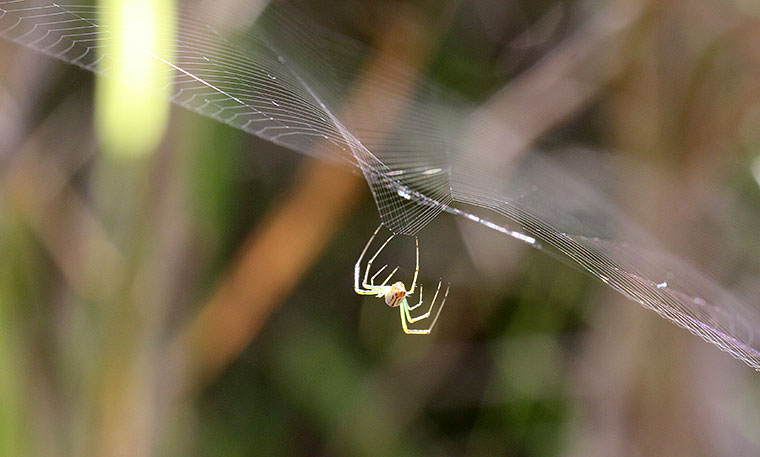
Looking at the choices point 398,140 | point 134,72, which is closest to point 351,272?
point 398,140

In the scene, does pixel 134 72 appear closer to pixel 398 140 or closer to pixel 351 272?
pixel 398 140

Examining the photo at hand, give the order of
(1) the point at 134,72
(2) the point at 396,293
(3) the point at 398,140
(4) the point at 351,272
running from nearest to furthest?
1. (1) the point at 134,72
2. (2) the point at 396,293
3. (3) the point at 398,140
4. (4) the point at 351,272

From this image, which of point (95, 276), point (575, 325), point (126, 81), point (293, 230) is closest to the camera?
point (126, 81)

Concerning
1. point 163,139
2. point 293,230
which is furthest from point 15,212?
point 293,230

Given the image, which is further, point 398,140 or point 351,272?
point 351,272

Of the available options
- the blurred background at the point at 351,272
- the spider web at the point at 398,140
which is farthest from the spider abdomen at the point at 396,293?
the blurred background at the point at 351,272

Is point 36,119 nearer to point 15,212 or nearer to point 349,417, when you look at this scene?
point 15,212

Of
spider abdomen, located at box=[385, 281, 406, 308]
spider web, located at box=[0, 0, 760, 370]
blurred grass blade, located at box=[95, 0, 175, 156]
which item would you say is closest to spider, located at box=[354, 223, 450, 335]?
spider abdomen, located at box=[385, 281, 406, 308]

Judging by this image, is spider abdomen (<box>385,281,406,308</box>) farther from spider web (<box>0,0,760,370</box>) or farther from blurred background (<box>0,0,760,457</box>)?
blurred background (<box>0,0,760,457</box>)
